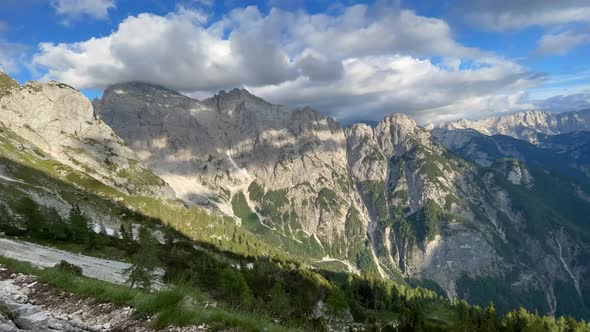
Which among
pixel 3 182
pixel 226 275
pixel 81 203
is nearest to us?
pixel 226 275

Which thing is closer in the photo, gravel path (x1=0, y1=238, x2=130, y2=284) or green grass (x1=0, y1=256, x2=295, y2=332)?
green grass (x1=0, y1=256, x2=295, y2=332)

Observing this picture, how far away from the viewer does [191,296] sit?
39.9 ft

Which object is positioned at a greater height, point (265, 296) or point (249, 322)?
point (249, 322)

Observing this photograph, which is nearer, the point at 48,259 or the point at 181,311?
the point at 181,311

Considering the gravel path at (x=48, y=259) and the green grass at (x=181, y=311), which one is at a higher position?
the green grass at (x=181, y=311)

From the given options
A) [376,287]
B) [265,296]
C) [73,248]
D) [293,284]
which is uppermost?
[73,248]

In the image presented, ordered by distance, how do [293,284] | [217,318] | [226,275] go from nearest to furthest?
[217,318] < [226,275] < [293,284]

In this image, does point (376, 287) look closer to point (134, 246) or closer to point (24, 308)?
point (134, 246)

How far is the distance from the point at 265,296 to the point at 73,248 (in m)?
38.1

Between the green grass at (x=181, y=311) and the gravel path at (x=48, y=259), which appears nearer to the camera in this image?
the green grass at (x=181, y=311)

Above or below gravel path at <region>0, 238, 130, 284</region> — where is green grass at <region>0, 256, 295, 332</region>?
above

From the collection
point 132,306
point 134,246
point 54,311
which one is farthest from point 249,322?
point 134,246

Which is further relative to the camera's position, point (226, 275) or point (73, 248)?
point (73, 248)

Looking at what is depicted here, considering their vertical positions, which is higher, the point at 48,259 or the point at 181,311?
the point at 181,311
